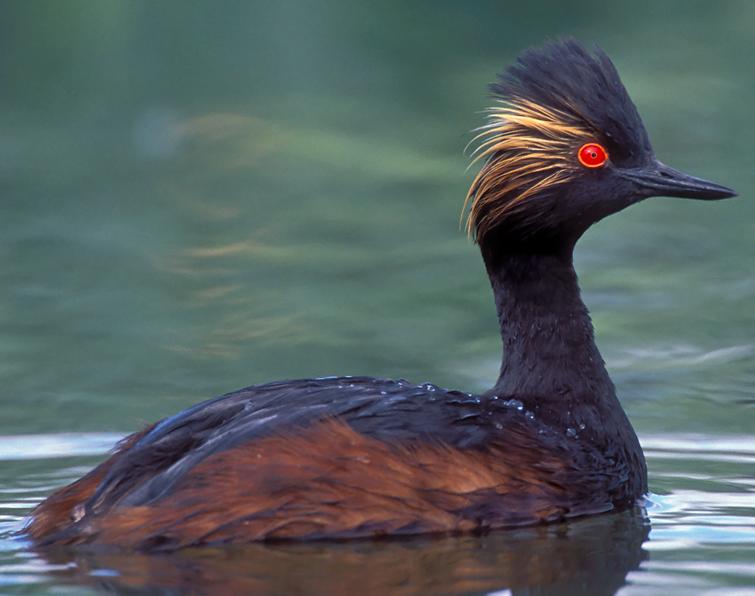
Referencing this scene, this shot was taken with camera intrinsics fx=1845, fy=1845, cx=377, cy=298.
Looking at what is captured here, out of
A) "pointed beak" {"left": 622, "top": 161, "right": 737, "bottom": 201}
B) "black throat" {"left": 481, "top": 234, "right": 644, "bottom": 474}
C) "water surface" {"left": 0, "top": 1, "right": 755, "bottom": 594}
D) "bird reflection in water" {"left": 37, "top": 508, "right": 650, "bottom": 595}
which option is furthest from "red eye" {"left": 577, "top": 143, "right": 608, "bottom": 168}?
"bird reflection in water" {"left": 37, "top": 508, "right": 650, "bottom": 595}

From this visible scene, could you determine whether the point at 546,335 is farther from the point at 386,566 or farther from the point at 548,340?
the point at 386,566

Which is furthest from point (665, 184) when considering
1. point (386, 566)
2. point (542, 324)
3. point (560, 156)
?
point (386, 566)

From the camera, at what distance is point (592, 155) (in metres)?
8.55

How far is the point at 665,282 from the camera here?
12.9 meters

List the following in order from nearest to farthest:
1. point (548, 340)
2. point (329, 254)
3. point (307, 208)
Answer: point (548, 340) < point (329, 254) < point (307, 208)

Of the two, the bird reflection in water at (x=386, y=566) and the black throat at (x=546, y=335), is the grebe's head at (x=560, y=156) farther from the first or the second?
the bird reflection in water at (x=386, y=566)

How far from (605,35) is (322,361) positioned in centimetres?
805

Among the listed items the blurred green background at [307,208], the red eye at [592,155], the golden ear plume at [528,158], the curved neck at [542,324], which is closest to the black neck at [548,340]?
the curved neck at [542,324]

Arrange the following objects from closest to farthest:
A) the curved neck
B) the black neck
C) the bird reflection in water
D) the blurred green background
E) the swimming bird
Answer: the bird reflection in water → the swimming bird → the black neck → the curved neck → the blurred green background

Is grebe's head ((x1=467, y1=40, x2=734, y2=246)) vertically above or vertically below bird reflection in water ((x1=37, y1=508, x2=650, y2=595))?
above

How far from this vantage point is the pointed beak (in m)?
8.60

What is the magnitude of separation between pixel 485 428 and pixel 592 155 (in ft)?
5.19

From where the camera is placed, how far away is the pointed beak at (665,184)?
28.2 ft

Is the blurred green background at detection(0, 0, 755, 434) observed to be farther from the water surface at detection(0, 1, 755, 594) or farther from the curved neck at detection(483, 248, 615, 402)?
the curved neck at detection(483, 248, 615, 402)
